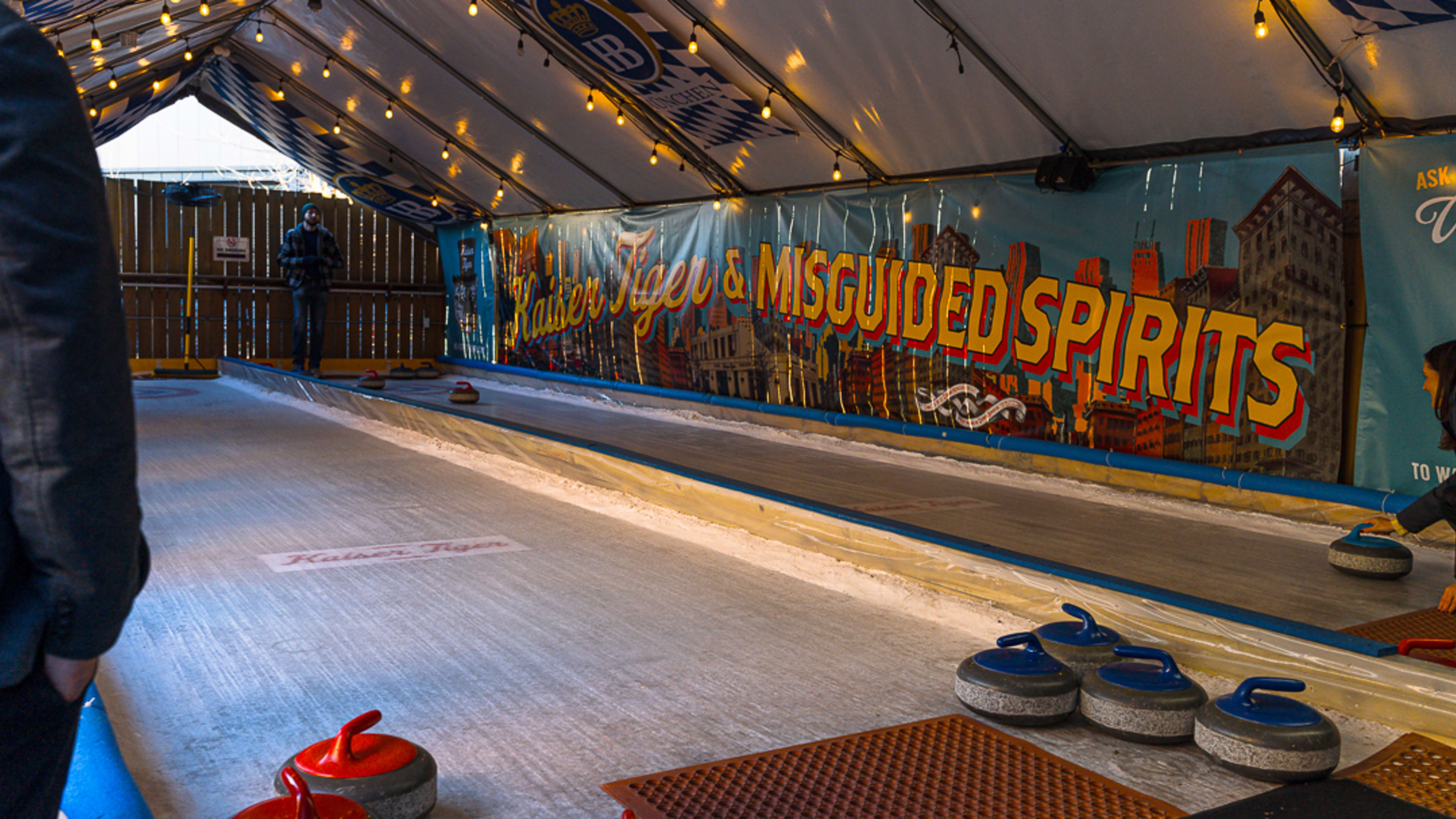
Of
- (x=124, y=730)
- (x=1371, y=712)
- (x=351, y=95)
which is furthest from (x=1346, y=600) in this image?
(x=351, y=95)

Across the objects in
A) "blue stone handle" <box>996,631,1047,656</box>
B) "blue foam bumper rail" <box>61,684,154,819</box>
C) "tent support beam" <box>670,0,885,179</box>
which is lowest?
"blue foam bumper rail" <box>61,684,154,819</box>

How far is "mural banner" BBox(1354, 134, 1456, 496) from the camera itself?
4.63 m

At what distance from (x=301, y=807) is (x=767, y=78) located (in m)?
6.19

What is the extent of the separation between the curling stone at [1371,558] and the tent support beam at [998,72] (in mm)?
3059

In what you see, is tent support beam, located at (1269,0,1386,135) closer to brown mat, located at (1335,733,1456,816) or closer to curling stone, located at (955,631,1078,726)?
brown mat, located at (1335,733,1456,816)

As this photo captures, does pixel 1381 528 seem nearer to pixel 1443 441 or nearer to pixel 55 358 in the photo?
pixel 1443 441

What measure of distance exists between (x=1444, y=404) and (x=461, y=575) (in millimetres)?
3477

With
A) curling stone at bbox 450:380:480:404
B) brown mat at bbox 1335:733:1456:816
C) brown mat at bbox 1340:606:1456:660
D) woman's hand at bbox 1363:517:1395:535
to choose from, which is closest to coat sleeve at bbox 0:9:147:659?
brown mat at bbox 1335:733:1456:816

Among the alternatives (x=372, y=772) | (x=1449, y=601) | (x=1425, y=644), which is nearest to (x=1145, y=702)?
(x=1425, y=644)

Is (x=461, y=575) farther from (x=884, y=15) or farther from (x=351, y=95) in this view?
(x=351, y=95)

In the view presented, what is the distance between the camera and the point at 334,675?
106 inches

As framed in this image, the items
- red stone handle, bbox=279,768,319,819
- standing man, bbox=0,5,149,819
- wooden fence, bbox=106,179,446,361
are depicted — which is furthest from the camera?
wooden fence, bbox=106,179,446,361

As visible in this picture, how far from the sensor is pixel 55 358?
929mm

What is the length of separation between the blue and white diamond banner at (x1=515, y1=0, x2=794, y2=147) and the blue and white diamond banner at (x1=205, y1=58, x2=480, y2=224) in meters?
5.80
